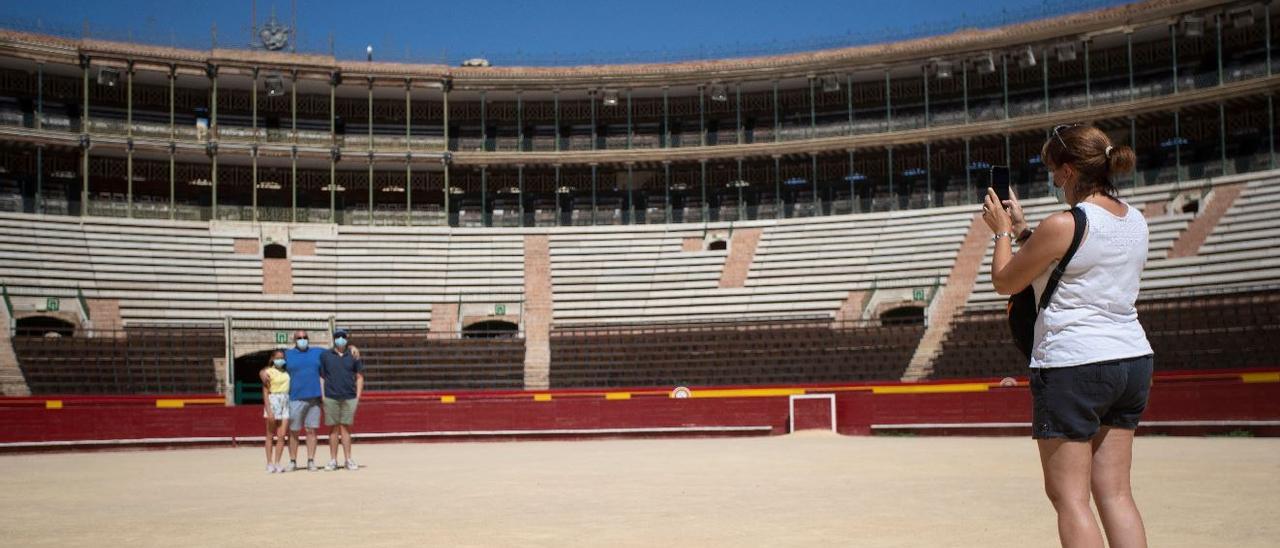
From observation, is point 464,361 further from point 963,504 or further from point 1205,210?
point 963,504

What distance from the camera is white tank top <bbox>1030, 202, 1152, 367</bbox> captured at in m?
3.98

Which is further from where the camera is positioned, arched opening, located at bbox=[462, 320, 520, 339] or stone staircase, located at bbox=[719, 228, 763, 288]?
stone staircase, located at bbox=[719, 228, 763, 288]

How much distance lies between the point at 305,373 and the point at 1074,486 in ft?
40.5

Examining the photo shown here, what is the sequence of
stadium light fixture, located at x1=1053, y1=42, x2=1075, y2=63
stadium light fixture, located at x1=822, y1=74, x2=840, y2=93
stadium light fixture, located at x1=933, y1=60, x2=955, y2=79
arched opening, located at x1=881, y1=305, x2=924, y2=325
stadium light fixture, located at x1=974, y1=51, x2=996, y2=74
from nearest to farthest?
1. arched opening, located at x1=881, y1=305, x2=924, y2=325
2. stadium light fixture, located at x1=1053, y1=42, x2=1075, y2=63
3. stadium light fixture, located at x1=974, y1=51, x2=996, y2=74
4. stadium light fixture, located at x1=933, y1=60, x2=955, y2=79
5. stadium light fixture, located at x1=822, y1=74, x2=840, y2=93

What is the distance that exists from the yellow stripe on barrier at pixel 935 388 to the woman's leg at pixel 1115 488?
2019 centimetres

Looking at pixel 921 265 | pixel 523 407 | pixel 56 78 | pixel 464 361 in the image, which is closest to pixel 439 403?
pixel 523 407

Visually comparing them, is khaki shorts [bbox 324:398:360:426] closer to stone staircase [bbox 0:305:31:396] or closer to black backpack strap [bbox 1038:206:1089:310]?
black backpack strap [bbox 1038:206:1089:310]

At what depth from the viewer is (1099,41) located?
37.9m

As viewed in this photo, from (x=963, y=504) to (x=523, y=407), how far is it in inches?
663

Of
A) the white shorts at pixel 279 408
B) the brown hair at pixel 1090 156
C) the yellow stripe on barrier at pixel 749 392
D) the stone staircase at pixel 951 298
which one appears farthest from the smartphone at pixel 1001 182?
the stone staircase at pixel 951 298

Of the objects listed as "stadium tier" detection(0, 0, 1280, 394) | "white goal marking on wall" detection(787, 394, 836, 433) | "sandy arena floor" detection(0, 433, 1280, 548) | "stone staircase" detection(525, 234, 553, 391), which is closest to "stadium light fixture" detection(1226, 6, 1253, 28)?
"stadium tier" detection(0, 0, 1280, 394)

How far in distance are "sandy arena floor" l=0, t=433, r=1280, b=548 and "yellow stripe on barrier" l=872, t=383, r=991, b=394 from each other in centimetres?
553

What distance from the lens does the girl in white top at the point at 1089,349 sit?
3969 millimetres

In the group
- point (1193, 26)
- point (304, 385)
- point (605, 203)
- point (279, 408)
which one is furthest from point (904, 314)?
point (304, 385)
